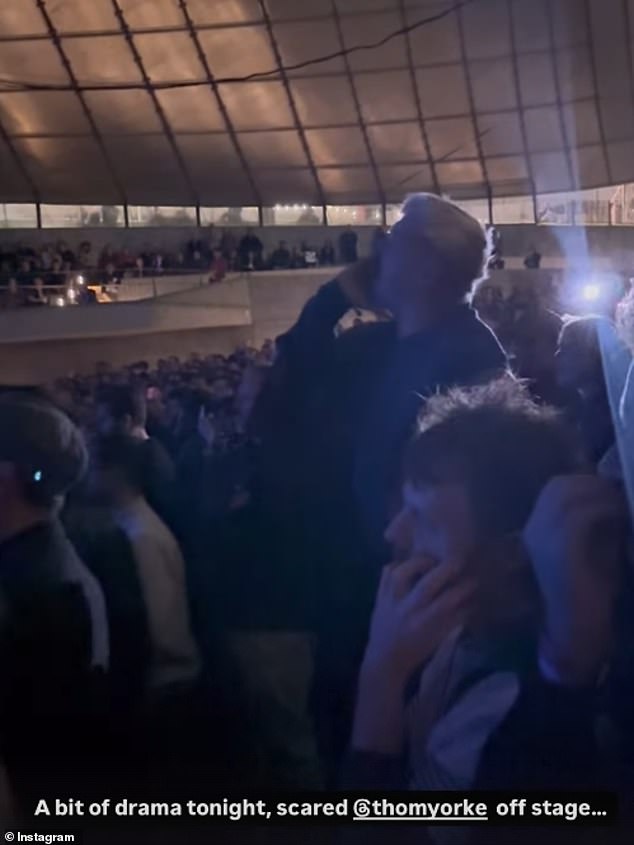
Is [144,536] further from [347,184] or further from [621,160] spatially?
[621,160]

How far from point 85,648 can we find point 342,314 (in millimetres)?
560

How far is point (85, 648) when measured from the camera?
125 centimetres

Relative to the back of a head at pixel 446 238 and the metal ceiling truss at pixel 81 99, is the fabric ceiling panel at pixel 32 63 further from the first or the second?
the back of a head at pixel 446 238

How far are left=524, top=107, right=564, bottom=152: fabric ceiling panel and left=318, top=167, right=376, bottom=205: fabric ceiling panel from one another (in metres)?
0.22

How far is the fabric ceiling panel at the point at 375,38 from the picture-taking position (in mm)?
1202

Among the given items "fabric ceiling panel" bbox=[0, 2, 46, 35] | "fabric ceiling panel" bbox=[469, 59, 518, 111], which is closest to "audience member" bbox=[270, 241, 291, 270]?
"fabric ceiling panel" bbox=[469, 59, 518, 111]

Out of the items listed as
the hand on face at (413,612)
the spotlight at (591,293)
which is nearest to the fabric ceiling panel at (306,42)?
the spotlight at (591,293)

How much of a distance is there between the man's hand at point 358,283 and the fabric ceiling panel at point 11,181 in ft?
1.47

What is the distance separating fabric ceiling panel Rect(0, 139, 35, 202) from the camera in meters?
1.26

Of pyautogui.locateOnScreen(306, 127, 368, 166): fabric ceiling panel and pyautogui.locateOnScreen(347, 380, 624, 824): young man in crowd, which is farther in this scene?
pyautogui.locateOnScreen(306, 127, 368, 166): fabric ceiling panel

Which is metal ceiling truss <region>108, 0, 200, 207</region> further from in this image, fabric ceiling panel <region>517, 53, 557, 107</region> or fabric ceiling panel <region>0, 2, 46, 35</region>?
fabric ceiling panel <region>517, 53, 557, 107</region>

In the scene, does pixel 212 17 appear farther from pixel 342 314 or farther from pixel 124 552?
pixel 124 552

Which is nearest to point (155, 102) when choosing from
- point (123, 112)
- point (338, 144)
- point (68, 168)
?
point (123, 112)

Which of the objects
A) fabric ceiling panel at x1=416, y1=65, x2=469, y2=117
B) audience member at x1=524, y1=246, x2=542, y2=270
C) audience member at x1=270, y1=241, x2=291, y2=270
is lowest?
audience member at x1=524, y1=246, x2=542, y2=270
